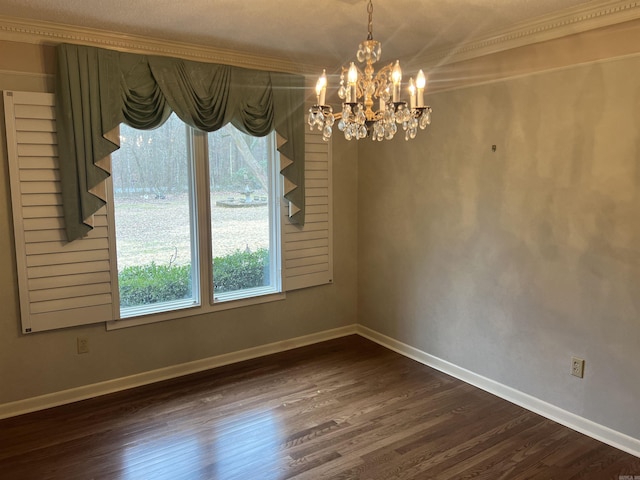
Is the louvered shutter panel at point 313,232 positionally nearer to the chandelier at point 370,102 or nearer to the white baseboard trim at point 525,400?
the white baseboard trim at point 525,400

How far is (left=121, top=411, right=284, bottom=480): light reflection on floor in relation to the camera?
97.2 inches

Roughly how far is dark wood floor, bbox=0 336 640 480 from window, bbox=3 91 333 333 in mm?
607

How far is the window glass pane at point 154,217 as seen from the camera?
3375 millimetres

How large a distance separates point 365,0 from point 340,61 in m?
1.37

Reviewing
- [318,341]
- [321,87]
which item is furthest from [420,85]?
[318,341]

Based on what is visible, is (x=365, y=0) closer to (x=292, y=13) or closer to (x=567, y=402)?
(x=292, y=13)

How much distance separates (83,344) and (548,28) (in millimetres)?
3610

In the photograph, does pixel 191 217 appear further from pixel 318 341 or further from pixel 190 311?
pixel 318 341

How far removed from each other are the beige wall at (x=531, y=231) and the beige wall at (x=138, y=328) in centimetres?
51

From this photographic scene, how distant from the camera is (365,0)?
254 cm

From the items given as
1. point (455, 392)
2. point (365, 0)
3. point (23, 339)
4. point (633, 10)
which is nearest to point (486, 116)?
point (633, 10)

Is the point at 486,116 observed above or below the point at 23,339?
above

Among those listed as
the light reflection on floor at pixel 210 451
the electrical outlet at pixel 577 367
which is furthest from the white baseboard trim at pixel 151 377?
the electrical outlet at pixel 577 367

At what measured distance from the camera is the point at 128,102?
10.3 ft
